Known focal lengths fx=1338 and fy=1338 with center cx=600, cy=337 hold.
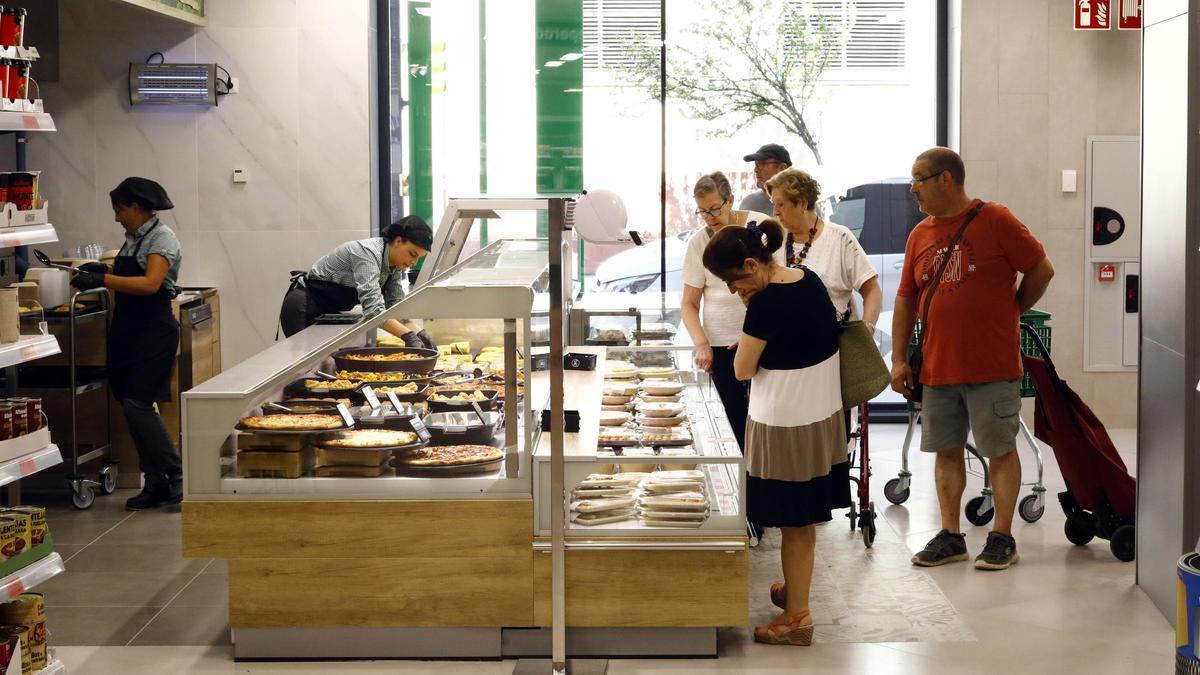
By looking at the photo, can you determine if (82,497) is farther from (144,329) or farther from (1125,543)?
(1125,543)

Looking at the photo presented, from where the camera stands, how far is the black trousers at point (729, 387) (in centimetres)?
577

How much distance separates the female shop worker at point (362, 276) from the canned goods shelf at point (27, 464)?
96.1 inches

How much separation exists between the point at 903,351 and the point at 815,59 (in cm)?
408

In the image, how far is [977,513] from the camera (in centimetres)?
648

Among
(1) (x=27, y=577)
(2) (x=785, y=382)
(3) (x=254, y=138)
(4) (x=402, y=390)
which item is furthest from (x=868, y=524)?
(3) (x=254, y=138)

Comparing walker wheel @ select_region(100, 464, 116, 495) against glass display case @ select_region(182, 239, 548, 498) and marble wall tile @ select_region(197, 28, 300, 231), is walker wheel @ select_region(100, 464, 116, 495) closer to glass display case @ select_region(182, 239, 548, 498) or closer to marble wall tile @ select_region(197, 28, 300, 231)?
marble wall tile @ select_region(197, 28, 300, 231)

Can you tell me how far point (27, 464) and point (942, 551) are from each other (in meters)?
3.79

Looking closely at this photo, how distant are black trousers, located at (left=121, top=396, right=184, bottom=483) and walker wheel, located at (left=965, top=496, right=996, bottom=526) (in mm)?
3941

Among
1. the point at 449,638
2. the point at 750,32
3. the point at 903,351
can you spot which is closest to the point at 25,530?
the point at 449,638

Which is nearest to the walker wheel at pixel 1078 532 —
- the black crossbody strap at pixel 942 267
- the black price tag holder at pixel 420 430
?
the black crossbody strap at pixel 942 267

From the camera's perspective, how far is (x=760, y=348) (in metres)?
4.41

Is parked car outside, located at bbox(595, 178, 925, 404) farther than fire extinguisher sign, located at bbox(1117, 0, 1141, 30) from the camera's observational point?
Yes

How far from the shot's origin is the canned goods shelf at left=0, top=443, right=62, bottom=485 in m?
3.47

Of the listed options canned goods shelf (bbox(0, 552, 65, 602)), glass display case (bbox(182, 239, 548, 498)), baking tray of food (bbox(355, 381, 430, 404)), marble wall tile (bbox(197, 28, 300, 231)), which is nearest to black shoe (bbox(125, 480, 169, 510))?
baking tray of food (bbox(355, 381, 430, 404))
